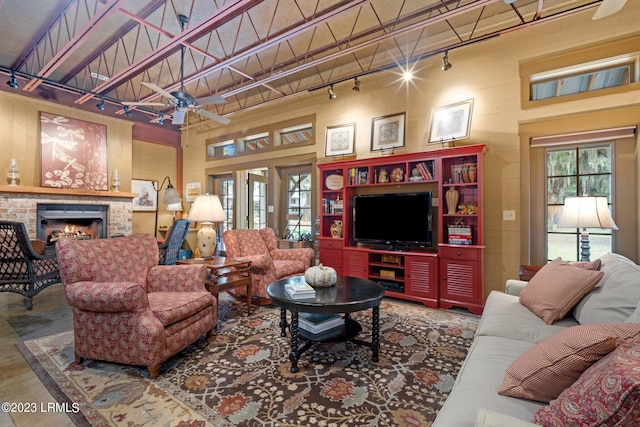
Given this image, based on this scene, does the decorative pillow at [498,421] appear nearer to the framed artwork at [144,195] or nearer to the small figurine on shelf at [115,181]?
the small figurine on shelf at [115,181]

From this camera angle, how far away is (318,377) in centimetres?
211

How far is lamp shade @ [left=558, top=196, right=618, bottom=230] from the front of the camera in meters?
2.74

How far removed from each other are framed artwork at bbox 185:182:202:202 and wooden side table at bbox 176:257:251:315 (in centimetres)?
404

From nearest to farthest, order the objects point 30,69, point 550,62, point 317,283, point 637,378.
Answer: point 637,378 < point 317,283 < point 550,62 < point 30,69

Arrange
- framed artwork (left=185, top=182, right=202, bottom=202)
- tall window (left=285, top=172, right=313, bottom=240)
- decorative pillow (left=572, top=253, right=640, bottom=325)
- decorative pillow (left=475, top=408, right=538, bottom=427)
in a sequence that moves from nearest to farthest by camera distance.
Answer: decorative pillow (left=475, top=408, right=538, bottom=427), decorative pillow (left=572, top=253, right=640, bottom=325), tall window (left=285, top=172, right=313, bottom=240), framed artwork (left=185, top=182, right=202, bottom=202)

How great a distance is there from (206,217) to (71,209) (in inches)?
149

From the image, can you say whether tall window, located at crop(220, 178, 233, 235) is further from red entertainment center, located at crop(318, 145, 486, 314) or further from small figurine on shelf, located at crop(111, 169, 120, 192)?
red entertainment center, located at crop(318, 145, 486, 314)

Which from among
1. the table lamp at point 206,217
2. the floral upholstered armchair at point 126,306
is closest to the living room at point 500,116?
the table lamp at point 206,217

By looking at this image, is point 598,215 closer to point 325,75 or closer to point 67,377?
point 325,75

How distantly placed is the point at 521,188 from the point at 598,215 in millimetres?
914

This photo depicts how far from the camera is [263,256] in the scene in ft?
12.4

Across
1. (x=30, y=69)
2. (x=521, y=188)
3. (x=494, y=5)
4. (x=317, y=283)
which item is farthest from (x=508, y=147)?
(x=30, y=69)

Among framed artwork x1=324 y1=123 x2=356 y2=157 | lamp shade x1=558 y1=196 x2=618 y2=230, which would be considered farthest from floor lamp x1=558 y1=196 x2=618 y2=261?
framed artwork x1=324 y1=123 x2=356 y2=157

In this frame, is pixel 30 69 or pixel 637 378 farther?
pixel 30 69
